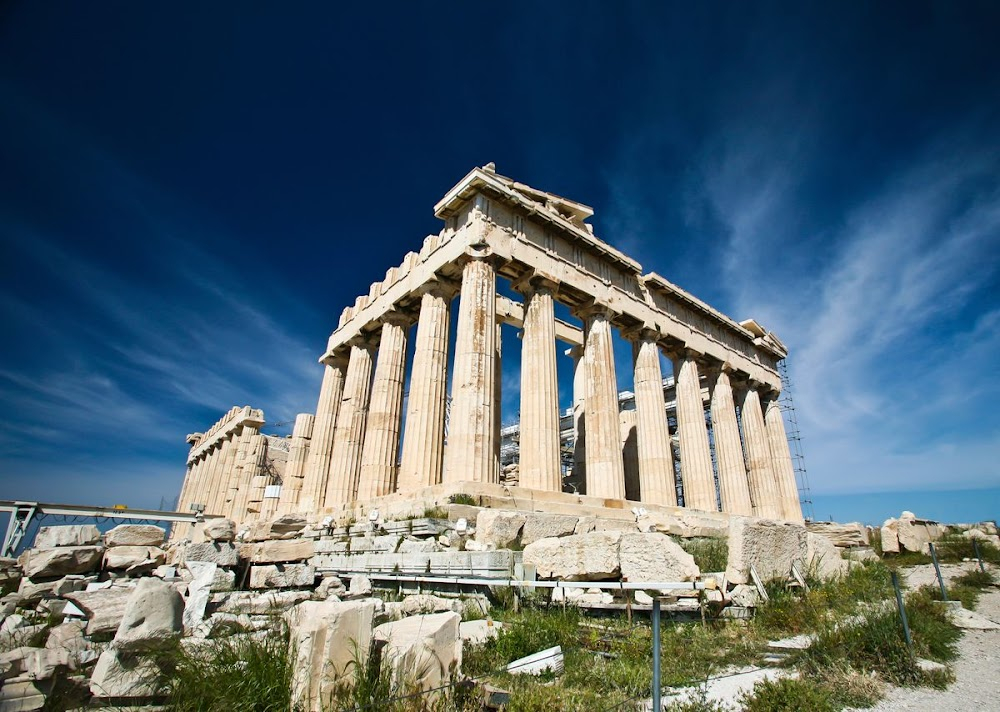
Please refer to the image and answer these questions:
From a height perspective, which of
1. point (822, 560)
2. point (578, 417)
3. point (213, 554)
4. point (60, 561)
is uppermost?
point (578, 417)

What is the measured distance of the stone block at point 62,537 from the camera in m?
9.91

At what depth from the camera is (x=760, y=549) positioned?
750 cm

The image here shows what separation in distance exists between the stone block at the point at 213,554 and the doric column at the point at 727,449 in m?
19.6

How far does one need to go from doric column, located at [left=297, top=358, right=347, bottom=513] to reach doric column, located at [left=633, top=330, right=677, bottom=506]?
1245cm

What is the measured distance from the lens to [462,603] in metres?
6.80

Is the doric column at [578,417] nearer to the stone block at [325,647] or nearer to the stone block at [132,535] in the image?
the stone block at [132,535]

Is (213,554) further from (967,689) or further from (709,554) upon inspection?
(967,689)

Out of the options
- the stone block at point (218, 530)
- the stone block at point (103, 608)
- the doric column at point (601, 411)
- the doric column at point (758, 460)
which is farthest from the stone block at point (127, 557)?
the doric column at point (758, 460)

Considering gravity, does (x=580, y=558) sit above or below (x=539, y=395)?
below

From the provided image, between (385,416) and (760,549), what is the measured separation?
13.3 metres

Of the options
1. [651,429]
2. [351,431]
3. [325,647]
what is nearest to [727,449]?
[651,429]

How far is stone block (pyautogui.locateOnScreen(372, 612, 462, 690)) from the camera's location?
3.73 metres

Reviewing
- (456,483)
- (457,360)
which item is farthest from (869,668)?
(457,360)

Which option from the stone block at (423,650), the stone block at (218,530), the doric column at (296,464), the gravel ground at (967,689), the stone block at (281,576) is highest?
the doric column at (296,464)
